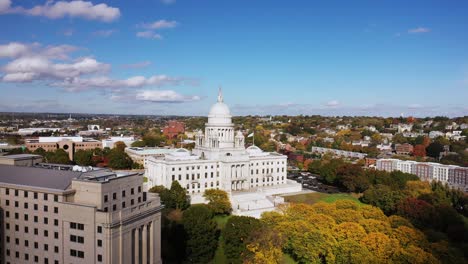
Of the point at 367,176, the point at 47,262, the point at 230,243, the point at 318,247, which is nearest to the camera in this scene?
the point at 47,262

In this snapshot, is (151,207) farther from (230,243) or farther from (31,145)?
(31,145)

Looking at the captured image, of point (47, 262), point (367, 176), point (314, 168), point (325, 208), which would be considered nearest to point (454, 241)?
point (325, 208)

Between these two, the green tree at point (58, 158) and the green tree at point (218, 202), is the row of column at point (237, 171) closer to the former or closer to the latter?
the green tree at point (218, 202)

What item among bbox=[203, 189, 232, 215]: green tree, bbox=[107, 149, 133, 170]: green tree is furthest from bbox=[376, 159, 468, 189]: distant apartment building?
bbox=[107, 149, 133, 170]: green tree

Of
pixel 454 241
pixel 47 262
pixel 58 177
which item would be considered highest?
pixel 58 177

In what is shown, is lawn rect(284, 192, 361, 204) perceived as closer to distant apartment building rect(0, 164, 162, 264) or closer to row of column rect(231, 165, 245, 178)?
row of column rect(231, 165, 245, 178)

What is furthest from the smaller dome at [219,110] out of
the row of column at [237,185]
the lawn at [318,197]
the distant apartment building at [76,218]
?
the distant apartment building at [76,218]
